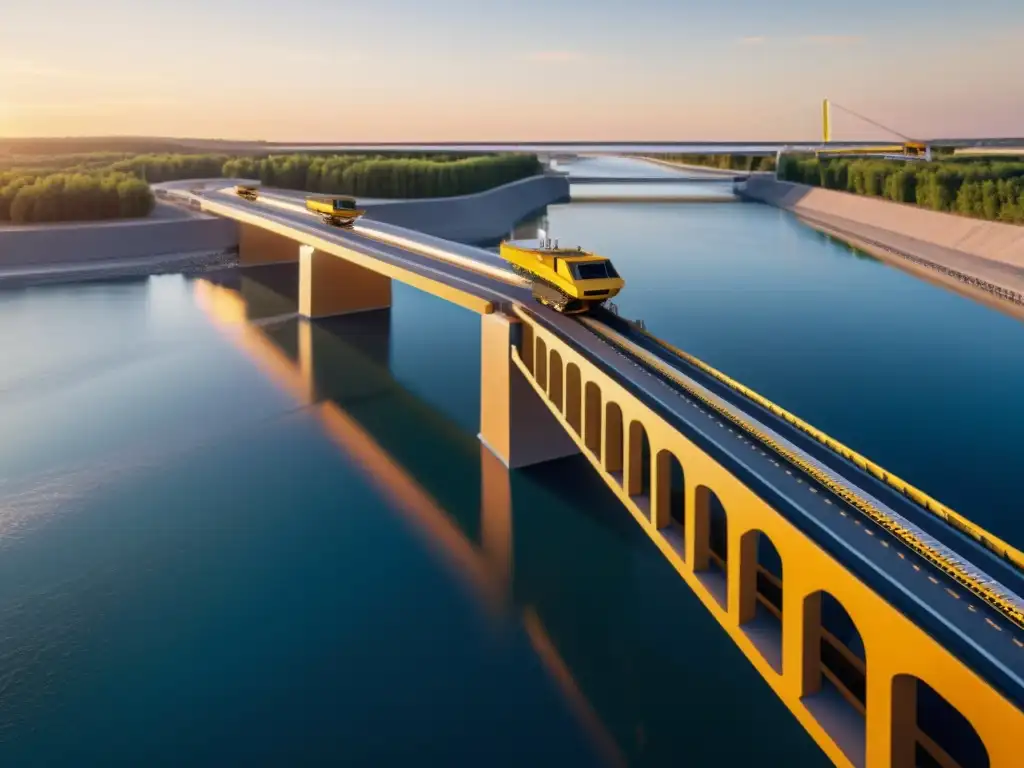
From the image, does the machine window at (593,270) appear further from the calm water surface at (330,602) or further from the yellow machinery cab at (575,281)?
the calm water surface at (330,602)

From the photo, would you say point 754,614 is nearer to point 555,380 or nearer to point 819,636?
point 819,636

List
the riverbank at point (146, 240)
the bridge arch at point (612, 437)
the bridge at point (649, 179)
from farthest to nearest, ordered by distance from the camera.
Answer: the bridge at point (649, 179)
the riverbank at point (146, 240)
the bridge arch at point (612, 437)

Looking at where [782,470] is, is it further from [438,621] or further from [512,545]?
[512,545]

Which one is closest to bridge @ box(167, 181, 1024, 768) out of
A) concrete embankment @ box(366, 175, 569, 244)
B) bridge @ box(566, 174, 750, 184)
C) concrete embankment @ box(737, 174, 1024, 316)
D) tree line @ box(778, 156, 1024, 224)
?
concrete embankment @ box(737, 174, 1024, 316)

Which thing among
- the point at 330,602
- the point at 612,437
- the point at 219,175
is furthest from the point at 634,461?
the point at 219,175

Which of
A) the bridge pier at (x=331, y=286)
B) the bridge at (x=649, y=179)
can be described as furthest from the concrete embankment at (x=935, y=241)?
the bridge at (x=649, y=179)

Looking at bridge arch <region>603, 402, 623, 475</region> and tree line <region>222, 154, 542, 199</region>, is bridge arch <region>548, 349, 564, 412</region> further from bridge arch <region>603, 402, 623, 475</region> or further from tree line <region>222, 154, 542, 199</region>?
tree line <region>222, 154, 542, 199</region>
